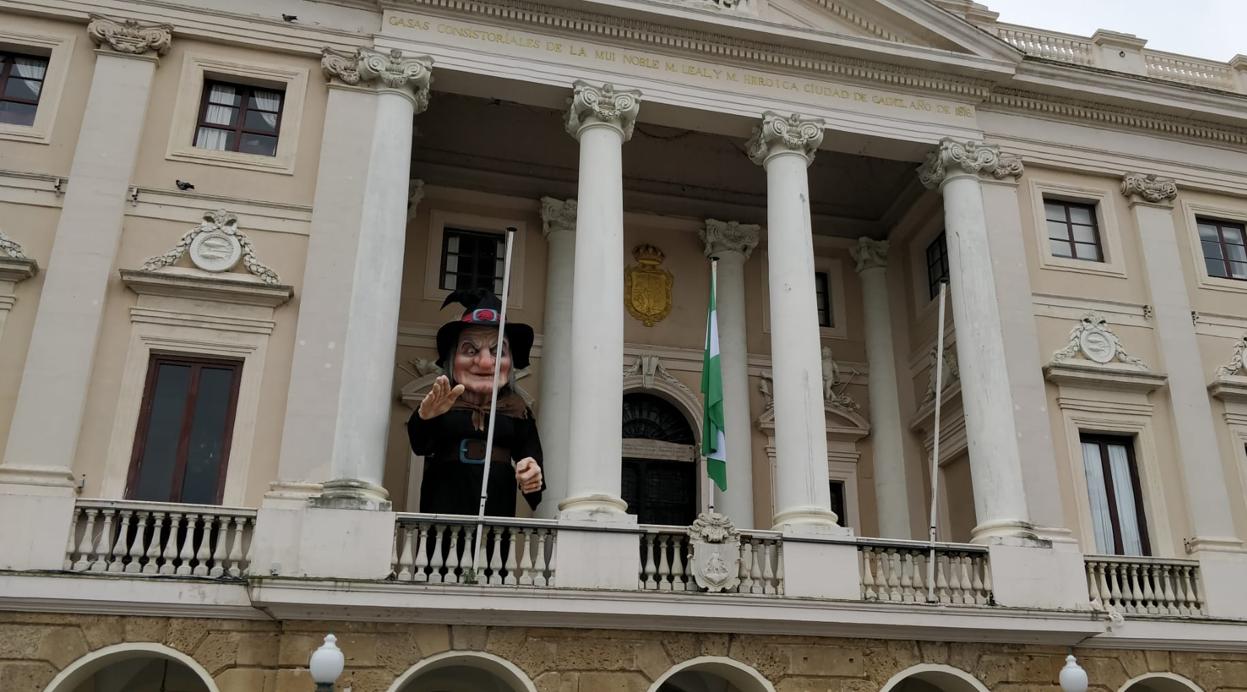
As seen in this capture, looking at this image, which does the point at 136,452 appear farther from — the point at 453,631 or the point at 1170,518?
the point at 1170,518

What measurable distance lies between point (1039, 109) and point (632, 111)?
24.0 feet

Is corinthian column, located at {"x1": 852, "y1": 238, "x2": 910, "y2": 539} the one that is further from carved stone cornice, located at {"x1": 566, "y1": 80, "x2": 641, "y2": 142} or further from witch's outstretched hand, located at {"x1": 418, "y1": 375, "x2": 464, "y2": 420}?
witch's outstretched hand, located at {"x1": 418, "y1": 375, "x2": 464, "y2": 420}

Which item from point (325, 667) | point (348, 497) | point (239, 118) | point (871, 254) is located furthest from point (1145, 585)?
point (239, 118)

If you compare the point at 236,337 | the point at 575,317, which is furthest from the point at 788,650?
the point at 236,337

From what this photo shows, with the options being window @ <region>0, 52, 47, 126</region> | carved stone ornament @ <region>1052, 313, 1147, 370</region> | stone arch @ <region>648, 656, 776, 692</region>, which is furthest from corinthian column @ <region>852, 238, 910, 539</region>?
window @ <region>0, 52, 47, 126</region>

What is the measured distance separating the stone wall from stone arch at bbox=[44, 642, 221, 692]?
7 cm

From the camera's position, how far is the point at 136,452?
48.1ft

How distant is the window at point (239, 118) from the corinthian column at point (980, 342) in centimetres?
1014

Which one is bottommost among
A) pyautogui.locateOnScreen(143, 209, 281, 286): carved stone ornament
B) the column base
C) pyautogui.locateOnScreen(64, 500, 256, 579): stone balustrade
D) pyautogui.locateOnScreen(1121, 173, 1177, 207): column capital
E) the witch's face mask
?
pyautogui.locateOnScreen(64, 500, 256, 579): stone balustrade

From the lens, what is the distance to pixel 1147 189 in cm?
1986

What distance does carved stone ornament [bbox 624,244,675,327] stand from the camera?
21109 mm

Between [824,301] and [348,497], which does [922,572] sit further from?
[348,497]

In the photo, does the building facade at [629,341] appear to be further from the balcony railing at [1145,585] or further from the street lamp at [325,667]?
the street lamp at [325,667]

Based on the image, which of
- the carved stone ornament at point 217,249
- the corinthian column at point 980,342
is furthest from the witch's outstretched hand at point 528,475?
the corinthian column at point 980,342
